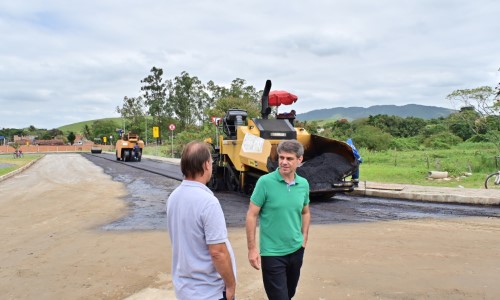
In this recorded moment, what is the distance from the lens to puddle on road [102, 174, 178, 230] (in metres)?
8.22

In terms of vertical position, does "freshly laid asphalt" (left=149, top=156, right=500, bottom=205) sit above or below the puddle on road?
above

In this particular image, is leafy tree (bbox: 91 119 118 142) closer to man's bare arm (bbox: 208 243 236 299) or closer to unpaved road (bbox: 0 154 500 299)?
unpaved road (bbox: 0 154 500 299)

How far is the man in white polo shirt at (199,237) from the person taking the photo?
2.39 m

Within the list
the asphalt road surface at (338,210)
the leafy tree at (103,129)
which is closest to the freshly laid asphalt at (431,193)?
the asphalt road surface at (338,210)

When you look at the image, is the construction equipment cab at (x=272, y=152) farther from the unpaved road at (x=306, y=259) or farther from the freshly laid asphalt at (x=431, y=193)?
the unpaved road at (x=306, y=259)

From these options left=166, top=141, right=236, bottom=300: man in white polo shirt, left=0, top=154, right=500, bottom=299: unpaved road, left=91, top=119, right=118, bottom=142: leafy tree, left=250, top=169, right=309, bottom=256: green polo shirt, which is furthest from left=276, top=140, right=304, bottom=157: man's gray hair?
left=91, top=119, right=118, bottom=142: leafy tree

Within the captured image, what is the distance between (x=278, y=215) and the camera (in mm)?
3174

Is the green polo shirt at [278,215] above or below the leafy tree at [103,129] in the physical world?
below

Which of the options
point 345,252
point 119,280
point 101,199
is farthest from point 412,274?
point 101,199

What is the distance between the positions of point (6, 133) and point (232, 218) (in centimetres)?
14200

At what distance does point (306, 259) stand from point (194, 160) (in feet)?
11.9

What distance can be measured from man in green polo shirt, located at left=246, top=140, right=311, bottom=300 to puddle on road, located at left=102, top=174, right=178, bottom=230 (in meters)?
5.07

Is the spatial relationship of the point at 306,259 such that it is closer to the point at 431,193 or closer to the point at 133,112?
the point at 431,193

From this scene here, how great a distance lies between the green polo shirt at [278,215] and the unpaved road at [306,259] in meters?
1.44
